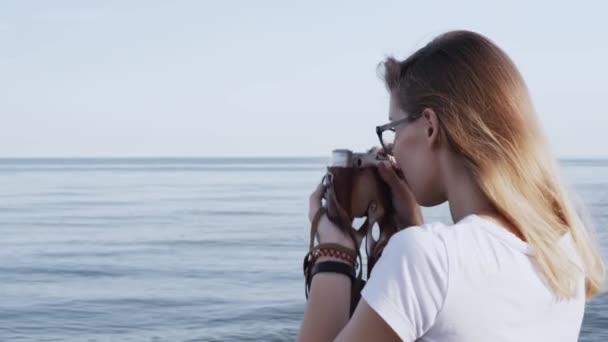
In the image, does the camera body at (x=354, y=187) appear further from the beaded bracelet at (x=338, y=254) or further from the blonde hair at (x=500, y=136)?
the blonde hair at (x=500, y=136)

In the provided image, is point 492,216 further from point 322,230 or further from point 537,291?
point 322,230

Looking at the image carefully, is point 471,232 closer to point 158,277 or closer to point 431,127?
point 431,127

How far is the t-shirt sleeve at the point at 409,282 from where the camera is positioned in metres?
1.57

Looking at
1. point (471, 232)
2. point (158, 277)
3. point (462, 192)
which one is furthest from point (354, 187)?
point (158, 277)

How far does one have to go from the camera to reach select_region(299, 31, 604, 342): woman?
5.21 ft

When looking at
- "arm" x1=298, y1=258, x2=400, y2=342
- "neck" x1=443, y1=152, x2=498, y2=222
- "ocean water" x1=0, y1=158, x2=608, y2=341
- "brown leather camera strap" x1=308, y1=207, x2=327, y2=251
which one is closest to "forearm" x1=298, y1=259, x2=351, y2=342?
"arm" x1=298, y1=258, x2=400, y2=342

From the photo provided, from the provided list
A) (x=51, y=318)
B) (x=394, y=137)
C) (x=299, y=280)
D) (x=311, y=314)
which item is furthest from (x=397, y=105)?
(x=299, y=280)

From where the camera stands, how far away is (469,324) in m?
1.62

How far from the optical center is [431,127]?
1.80 meters

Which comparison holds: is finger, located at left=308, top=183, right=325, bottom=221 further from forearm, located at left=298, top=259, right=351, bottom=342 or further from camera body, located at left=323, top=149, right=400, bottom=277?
forearm, located at left=298, top=259, right=351, bottom=342

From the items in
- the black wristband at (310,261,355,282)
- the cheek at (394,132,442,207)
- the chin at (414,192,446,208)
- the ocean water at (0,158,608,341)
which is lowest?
the ocean water at (0,158,608,341)

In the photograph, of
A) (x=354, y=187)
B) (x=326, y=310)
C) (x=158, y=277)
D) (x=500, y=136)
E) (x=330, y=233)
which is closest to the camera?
(x=500, y=136)

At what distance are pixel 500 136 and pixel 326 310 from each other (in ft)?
1.66

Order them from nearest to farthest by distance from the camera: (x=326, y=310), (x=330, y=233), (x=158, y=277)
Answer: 1. (x=326, y=310)
2. (x=330, y=233)
3. (x=158, y=277)
